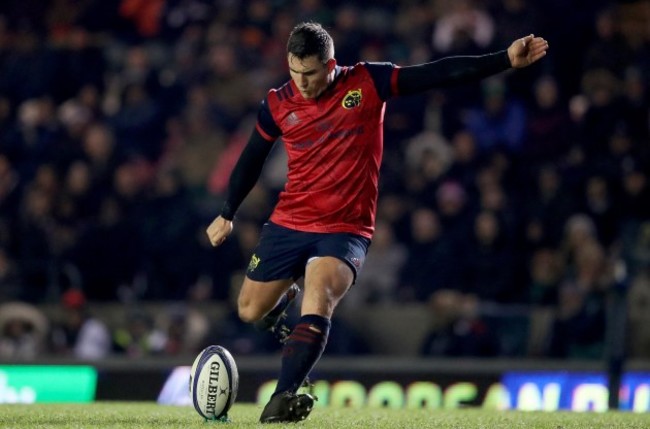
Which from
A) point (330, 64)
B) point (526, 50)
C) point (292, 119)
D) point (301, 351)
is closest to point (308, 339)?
point (301, 351)

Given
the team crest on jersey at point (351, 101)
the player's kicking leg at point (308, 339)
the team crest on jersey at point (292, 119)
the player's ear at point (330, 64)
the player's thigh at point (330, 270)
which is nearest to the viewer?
the player's kicking leg at point (308, 339)

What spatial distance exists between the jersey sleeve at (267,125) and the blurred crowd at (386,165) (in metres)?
4.97

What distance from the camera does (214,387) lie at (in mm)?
7234

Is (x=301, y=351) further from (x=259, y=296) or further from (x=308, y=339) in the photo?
(x=259, y=296)

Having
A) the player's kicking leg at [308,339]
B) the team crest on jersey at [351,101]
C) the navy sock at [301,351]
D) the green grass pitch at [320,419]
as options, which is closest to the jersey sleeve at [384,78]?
the team crest on jersey at [351,101]

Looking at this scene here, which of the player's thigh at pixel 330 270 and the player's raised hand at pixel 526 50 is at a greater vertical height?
the player's raised hand at pixel 526 50

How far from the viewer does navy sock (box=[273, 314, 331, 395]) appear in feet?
23.0

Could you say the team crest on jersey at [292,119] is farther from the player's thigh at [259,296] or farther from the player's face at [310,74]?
the player's thigh at [259,296]

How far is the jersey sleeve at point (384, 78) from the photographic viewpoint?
24.5 ft

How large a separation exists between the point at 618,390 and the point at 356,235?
452cm

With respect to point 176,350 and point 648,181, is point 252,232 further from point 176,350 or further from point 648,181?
point 648,181

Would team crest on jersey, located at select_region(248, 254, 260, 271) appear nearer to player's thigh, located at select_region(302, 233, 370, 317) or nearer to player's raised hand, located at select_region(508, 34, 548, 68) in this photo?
player's thigh, located at select_region(302, 233, 370, 317)

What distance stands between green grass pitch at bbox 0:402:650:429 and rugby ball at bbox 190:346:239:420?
97 mm

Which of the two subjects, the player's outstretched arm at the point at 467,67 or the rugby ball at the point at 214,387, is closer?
the player's outstretched arm at the point at 467,67
